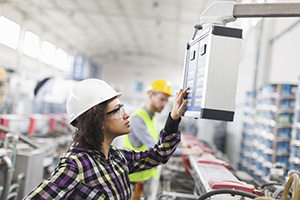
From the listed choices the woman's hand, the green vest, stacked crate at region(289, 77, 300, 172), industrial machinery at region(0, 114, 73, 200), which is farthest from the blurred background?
the green vest

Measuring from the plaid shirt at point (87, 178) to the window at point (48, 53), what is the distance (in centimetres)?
1594

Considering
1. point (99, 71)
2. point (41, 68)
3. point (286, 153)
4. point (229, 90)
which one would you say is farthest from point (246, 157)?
point (99, 71)

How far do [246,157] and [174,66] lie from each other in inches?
597

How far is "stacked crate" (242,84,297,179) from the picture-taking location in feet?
19.5

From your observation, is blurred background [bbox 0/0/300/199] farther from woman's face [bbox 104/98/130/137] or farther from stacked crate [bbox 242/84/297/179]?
woman's face [bbox 104/98/130/137]

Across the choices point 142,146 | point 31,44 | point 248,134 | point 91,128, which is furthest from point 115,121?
point 31,44

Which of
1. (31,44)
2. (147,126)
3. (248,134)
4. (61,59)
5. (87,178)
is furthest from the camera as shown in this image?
(61,59)

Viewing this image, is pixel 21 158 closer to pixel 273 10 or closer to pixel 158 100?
pixel 158 100

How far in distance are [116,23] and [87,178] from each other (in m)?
13.8

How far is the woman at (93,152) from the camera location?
126 cm

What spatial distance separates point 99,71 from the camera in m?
24.1

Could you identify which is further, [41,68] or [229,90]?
[41,68]

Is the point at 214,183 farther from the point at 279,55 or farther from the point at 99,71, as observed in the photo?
the point at 99,71

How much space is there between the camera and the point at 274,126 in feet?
19.9
